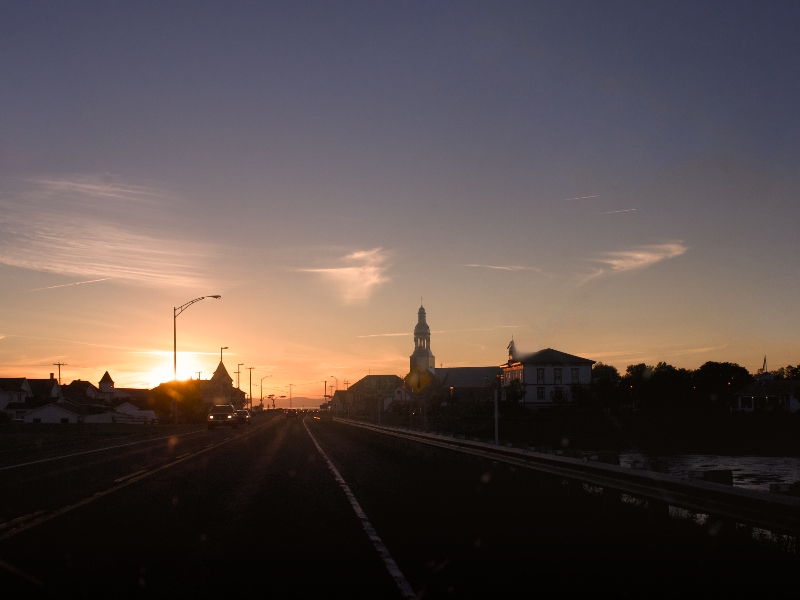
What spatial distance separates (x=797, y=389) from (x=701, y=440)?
1807 inches

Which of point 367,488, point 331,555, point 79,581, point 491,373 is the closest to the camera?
point 79,581

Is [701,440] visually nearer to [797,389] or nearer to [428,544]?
[797,389]

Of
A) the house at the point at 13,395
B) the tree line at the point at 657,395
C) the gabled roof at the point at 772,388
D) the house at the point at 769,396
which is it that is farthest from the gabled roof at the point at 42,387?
the gabled roof at the point at 772,388

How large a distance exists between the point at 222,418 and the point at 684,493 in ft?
208

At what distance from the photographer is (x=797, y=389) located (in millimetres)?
103125

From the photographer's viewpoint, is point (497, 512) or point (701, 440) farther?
point (701, 440)

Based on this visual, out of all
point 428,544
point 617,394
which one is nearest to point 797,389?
point 617,394

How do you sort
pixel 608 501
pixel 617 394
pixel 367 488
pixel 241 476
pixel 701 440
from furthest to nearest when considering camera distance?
pixel 617 394 → pixel 701 440 → pixel 241 476 → pixel 367 488 → pixel 608 501

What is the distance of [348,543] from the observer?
1000 cm

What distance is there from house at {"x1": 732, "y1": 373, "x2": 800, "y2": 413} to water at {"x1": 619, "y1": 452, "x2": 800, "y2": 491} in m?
59.4

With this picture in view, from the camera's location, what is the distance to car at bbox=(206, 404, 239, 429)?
6846cm

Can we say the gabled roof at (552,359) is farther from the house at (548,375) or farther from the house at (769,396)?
the house at (769,396)

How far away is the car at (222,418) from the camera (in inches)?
2695

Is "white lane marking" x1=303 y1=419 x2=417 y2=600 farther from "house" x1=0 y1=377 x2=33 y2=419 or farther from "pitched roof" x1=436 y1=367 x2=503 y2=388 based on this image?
"pitched roof" x1=436 y1=367 x2=503 y2=388
